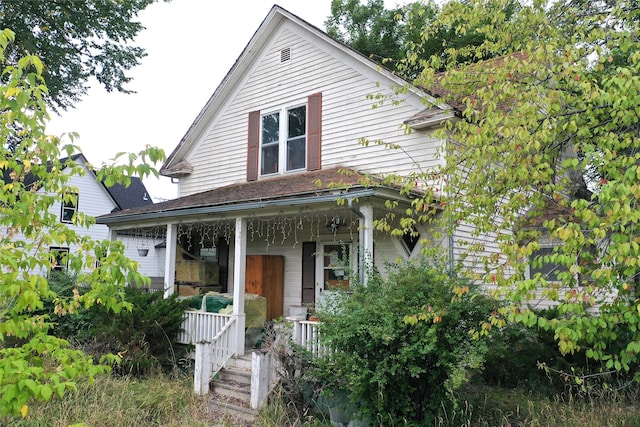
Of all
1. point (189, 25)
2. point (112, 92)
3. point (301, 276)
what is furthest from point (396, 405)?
point (112, 92)

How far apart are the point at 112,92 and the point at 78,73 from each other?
123cm

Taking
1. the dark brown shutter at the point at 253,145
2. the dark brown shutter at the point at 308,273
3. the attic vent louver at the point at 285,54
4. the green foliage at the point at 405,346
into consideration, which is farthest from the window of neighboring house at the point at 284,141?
the green foliage at the point at 405,346

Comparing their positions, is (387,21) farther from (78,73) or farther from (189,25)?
(78,73)

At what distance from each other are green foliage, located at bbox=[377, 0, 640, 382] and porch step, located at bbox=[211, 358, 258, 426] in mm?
3372

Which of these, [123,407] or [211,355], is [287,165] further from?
[123,407]

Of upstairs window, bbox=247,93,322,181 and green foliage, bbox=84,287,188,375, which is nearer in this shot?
green foliage, bbox=84,287,188,375

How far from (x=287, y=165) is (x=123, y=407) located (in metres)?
5.97

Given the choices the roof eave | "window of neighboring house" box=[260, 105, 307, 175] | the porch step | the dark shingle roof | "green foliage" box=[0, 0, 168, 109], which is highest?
"green foliage" box=[0, 0, 168, 109]

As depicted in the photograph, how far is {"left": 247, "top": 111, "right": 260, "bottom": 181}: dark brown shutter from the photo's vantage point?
1120 centimetres

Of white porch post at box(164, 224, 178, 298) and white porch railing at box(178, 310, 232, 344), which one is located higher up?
white porch post at box(164, 224, 178, 298)

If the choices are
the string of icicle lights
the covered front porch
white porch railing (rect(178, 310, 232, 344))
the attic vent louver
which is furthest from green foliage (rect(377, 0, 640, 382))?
the attic vent louver

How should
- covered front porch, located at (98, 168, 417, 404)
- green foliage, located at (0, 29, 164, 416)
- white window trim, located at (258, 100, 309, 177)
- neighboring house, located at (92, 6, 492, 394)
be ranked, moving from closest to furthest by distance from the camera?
green foliage, located at (0, 29, 164, 416), covered front porch, located at (98, 168, 417, 404), neighboring house, located at (92, 6, 492, 394), white window trim, located at (258, 100, 309, 177)

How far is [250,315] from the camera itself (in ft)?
30.2

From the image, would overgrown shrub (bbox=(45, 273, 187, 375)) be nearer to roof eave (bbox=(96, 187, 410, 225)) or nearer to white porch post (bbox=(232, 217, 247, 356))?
white porch post (bbox=(232, 217, 247, 356))
